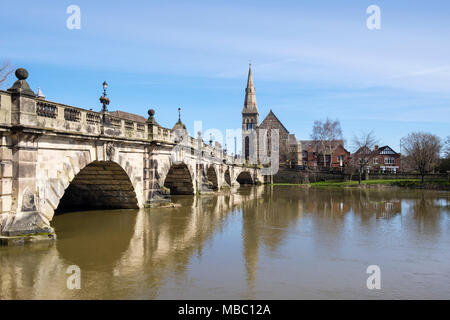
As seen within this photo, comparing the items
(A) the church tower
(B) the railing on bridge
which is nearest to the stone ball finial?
(B) the railing on bridge

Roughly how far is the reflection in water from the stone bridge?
1588mm

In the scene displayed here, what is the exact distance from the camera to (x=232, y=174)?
167ft

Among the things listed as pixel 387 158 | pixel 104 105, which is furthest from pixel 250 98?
pixel 104 105

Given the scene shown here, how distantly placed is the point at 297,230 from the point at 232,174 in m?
33.8

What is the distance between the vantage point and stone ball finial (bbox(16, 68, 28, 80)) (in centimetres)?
1245

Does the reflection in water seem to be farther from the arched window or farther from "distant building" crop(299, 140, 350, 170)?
the arched window

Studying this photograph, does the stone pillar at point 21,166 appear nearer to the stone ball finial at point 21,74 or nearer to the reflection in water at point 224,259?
the stone ball finial at point 21,74

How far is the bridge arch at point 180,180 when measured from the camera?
3113 cm

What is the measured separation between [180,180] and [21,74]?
2040cm

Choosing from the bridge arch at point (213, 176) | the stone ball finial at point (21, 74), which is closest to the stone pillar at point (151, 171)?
the stone ball finial at point (21, 74)

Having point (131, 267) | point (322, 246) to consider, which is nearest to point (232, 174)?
point (322, 246)

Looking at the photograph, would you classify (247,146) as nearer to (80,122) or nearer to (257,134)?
(257,134)

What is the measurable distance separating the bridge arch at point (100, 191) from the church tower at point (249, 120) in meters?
68.0
